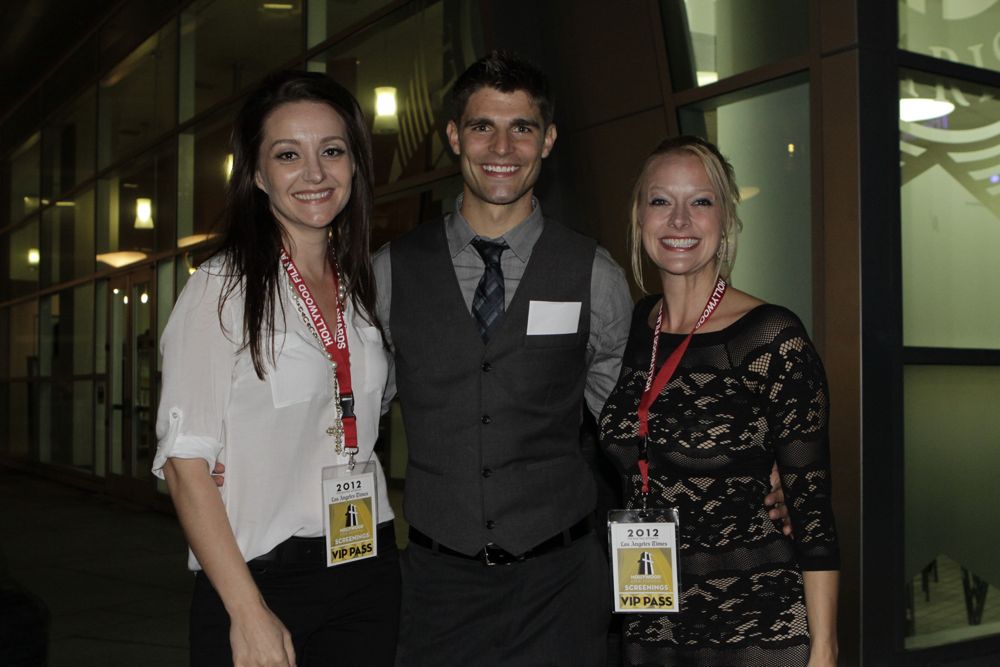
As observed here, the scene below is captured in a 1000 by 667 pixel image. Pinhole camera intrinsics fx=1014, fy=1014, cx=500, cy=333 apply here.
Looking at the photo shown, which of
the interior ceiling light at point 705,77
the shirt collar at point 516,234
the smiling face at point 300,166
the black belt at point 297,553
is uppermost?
the interior ceiling light at point 705,77

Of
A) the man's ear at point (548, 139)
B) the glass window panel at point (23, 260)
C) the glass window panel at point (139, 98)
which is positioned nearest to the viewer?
the man's ear at point (548, 139)

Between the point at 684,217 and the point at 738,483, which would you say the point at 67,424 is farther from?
the point at 738,483

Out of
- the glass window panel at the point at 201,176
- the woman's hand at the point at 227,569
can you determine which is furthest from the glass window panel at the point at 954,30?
the glass window panel at the point at 201,176

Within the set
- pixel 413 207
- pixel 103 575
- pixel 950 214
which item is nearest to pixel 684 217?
pixel 950 214

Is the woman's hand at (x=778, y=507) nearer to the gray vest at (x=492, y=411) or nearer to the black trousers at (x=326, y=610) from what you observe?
the gray vest at (x=492, y=411)

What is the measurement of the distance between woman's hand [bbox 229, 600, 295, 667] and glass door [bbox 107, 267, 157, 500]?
26.5 feet

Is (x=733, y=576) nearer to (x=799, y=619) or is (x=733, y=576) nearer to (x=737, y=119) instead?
(x=799, y=619)

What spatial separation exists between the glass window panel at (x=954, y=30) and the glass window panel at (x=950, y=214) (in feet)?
0.42

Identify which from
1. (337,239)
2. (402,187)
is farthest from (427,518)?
(402,187)

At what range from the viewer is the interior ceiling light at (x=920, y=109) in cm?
384

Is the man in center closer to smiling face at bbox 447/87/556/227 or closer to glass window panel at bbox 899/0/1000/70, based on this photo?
smiling face at bbox 447/87/556/227

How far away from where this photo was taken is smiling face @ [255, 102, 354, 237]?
186 cm

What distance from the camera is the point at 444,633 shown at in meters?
2.12

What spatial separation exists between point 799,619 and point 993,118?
3.16 metres
